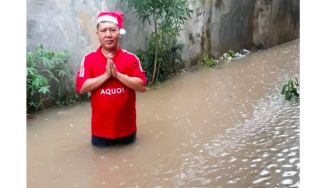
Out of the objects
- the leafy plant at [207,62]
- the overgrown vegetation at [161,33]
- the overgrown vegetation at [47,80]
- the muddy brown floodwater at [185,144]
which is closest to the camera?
the muddy brown floodwater at [185,144]

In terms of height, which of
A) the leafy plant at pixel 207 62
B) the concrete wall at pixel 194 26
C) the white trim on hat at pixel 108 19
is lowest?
the leafy plant at pixel 207 62

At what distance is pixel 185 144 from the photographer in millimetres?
4168

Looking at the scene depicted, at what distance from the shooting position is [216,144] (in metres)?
4.11

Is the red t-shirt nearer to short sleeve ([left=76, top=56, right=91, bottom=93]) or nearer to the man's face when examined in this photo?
short sleeve ([left=76, top=56, right=91, bottom=93])

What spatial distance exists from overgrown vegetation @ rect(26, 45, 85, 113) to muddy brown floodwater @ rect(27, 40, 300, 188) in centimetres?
17

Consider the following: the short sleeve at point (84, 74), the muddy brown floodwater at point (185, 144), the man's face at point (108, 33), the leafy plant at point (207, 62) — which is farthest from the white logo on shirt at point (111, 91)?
the leafy plant at point (207, 62)

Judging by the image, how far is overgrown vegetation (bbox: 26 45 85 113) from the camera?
512 cm

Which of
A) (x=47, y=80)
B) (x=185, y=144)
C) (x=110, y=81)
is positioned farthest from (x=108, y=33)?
(x=47, y=80)

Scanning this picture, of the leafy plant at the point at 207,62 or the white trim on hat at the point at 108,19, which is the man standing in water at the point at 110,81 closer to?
the white trim on hat at the point at 108,19

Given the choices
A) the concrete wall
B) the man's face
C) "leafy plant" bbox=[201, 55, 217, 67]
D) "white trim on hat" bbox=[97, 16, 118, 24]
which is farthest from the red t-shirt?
"leafy plant" bbox=[201, 55, 217, 67]

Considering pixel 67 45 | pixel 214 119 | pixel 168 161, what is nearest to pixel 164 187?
pixel 168 161

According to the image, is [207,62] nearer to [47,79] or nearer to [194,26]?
[194,26]

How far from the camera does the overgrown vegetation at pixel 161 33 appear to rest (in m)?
6.47

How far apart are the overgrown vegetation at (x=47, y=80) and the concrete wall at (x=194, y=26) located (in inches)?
7.9
